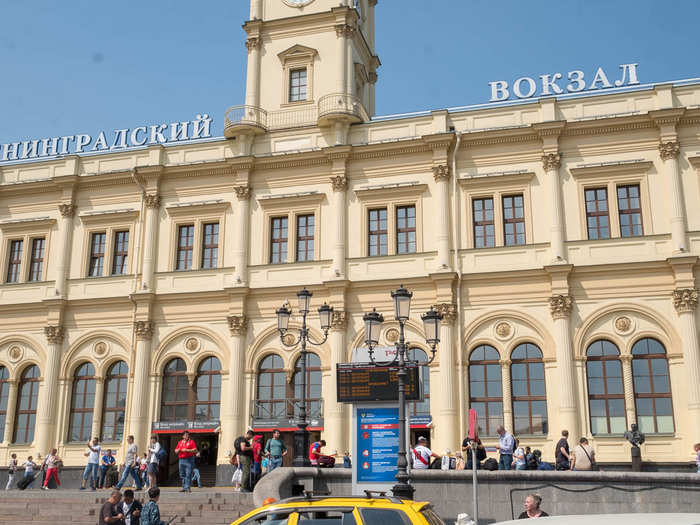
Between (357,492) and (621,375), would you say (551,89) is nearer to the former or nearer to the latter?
(621,375)

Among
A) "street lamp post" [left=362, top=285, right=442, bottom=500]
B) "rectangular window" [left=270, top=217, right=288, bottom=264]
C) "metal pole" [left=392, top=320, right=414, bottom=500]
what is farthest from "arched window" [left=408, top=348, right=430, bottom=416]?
"metal pole" [left=392, top=320, right=414, bottom=500]

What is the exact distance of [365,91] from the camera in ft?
116

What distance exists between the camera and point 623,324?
1021 inches

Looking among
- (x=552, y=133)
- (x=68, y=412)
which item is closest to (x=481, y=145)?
(x=552, y=133)

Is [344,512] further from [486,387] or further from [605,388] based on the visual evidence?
[605,388]

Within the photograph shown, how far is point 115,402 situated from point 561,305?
1742cm

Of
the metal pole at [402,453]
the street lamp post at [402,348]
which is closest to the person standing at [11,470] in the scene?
the street lamp post at [402,348]

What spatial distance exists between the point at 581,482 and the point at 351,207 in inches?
614

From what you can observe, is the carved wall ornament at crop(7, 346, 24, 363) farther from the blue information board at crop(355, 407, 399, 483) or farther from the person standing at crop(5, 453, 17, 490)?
the blue information board at crop(355, 407, 399, 483)

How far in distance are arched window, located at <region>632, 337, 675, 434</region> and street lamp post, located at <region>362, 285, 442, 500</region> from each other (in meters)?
11.1

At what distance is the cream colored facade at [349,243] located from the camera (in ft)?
85.5

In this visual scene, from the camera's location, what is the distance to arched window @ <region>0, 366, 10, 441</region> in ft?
101

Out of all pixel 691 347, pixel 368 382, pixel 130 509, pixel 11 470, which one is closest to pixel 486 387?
pixel 691 347

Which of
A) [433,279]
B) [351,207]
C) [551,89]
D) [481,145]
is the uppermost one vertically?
[551,89]
